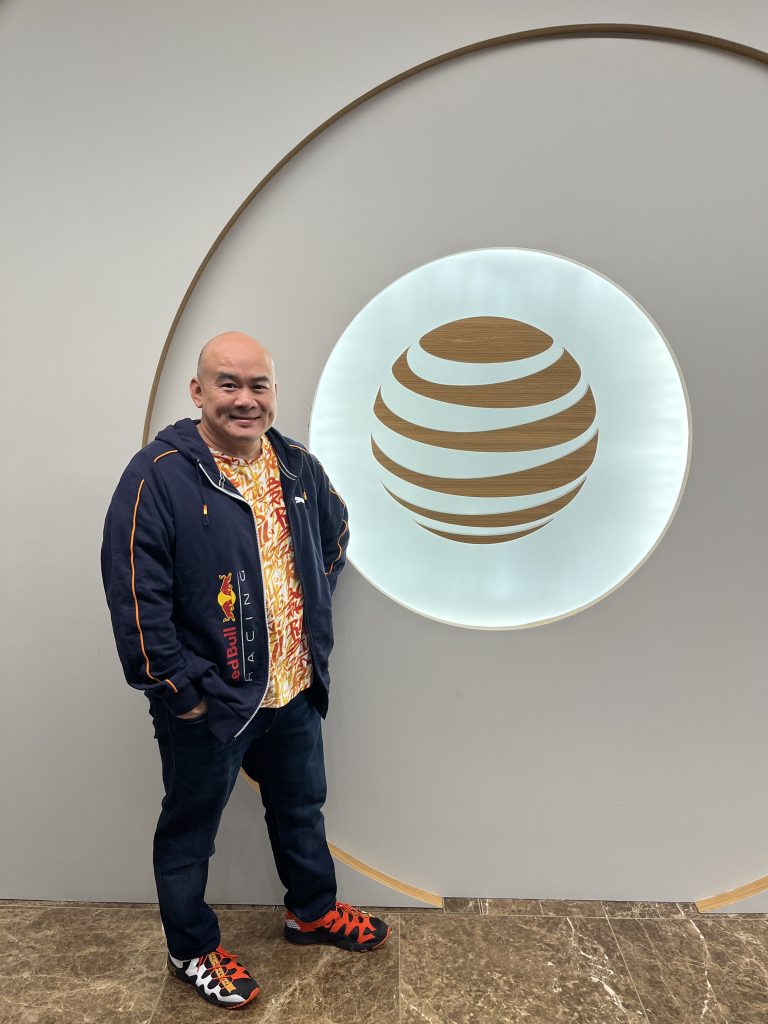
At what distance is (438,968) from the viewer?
178 centimetres

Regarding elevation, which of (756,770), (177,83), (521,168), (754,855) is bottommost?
(754,855)

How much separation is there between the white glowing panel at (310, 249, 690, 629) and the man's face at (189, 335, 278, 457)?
0.36 m

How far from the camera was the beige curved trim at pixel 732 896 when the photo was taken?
2.01 meters

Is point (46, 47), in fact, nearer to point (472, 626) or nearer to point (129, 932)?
point (472, 626)

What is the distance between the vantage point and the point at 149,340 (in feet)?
6.31

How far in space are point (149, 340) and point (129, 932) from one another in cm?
167

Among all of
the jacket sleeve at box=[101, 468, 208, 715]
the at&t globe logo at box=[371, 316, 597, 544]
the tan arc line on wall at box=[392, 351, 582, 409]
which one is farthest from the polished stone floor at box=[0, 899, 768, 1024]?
the tan arc line on wall at box=[392, 351, 582, 409]

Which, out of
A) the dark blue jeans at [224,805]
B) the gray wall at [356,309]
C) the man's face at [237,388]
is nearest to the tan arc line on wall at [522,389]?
the gray wall at [356,309]

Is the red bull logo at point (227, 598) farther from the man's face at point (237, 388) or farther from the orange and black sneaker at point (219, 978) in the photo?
the orange and black sneaker at point (219, 978)

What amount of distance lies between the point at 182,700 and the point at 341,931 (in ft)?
2.81

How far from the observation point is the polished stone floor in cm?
164

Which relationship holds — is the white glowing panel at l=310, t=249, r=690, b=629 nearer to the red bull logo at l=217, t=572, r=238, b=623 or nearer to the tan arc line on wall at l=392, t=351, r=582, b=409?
the tan arc line on wall at l=392, t=351, r=582, b=409

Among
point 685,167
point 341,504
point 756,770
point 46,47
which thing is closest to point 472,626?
point 341,504

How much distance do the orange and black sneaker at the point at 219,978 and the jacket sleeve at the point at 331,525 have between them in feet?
3.24
